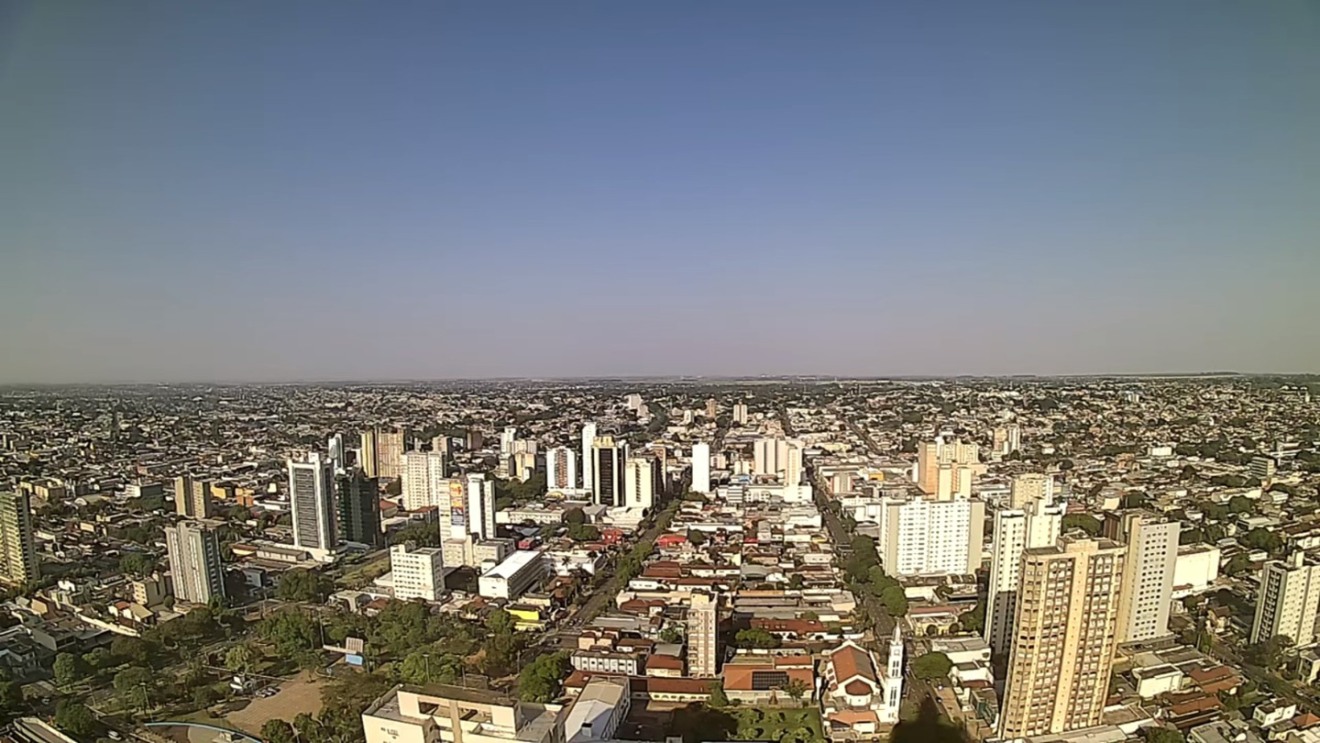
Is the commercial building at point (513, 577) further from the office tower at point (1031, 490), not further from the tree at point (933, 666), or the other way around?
the office tower at point (1031, 490)

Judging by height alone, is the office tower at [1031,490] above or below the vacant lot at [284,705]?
above

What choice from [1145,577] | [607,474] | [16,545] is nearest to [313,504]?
[16,545]

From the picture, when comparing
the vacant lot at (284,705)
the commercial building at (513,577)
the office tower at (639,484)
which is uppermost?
the office tower at (639,484)

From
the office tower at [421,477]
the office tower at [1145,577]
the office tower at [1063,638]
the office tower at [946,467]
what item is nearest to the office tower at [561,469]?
the office tower at [421,477]

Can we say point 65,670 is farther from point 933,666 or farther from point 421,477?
point 933,666

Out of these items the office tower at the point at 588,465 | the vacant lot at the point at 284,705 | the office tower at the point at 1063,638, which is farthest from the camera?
the office tower at the point at 588,465

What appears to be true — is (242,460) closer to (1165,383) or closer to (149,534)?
(149,534)
